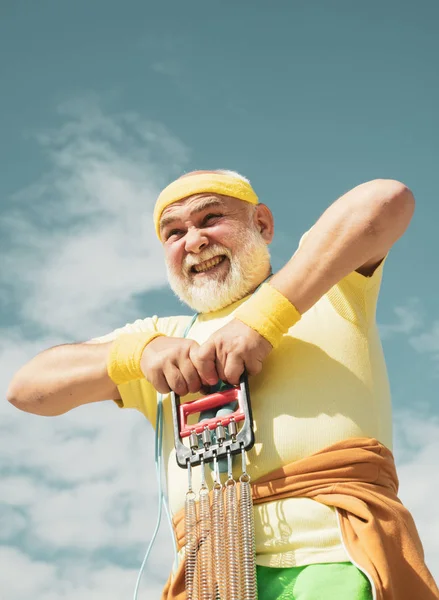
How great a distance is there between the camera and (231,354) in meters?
3.00

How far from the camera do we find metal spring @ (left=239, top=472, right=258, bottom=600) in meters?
2.67

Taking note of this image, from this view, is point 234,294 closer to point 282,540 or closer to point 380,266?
point 380,266

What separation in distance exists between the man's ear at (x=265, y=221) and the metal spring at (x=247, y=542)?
5.03 feet

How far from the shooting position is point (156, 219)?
396 centimetres

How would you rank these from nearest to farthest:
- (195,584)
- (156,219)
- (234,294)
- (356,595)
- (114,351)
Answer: (356,595), (195,584), (114,351), (234,294), (156,219)

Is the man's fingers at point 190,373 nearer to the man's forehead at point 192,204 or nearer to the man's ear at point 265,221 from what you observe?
the man's forehead at point 192,204

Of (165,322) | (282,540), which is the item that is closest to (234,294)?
(165,322)

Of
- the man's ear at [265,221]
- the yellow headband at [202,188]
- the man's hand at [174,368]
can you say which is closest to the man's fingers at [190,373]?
the man's hand at [174,368]

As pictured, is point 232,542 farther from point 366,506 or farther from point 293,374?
point 293,374

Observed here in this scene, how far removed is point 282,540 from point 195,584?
348 millimetres

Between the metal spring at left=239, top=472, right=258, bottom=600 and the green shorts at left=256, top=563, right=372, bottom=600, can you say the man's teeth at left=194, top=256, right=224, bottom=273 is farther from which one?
the green shorts at left=256, top=563, right=372, bottom=600

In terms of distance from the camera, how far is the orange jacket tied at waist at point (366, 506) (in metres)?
2.68

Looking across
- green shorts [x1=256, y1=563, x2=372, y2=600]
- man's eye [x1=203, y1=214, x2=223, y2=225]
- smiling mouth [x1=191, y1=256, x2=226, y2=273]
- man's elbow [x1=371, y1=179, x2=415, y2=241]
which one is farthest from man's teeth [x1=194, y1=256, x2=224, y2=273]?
green shorts [x1=256, y1=563, x2=372, y2=600]

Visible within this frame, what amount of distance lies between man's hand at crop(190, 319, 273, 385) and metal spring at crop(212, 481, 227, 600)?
1.44 feet
